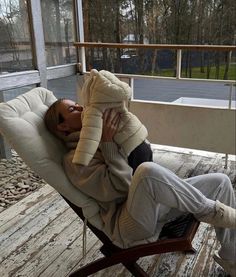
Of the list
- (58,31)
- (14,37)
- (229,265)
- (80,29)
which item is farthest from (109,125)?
(80,29)

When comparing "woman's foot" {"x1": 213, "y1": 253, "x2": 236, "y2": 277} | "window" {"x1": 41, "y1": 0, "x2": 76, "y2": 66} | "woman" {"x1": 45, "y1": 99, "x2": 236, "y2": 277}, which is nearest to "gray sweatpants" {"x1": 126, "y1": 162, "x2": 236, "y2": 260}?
"woman" {"x1": 45, "y1": 99, "x2": 236, "y2": 277}

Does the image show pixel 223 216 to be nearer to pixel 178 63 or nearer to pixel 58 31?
pixel 178 63

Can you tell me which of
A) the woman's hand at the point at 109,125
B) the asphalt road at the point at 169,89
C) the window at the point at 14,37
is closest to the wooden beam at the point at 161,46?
the asphalt road at the point at 169,89

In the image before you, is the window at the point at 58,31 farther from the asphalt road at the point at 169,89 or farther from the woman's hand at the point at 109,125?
the woman's hand at the point at 109,125

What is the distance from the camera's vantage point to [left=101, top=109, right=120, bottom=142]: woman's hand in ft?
4.55

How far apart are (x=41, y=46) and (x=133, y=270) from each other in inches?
78.2

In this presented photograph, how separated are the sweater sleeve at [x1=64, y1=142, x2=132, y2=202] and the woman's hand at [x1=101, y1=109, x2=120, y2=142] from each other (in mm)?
30

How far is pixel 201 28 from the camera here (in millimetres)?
3211

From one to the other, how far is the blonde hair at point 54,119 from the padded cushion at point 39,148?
2 centimetres

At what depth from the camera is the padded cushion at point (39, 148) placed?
53.3 inches

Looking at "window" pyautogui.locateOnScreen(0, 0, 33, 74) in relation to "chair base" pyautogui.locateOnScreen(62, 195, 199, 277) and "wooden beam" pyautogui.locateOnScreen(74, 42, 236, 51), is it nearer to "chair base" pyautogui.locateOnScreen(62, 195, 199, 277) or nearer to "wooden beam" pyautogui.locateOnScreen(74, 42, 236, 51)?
"wooden beam" pyautogui.locateOnScreen(74, 42, 236, 51)

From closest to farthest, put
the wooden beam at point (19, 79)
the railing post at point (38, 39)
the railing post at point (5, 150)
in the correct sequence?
the wooden beam at point (19, 79)
the railing post at point (38, 39)
the railing post at point (5, 150)

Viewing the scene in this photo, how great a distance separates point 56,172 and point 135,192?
36 centimetres

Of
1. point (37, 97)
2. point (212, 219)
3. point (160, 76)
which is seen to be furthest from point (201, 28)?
point (212, 219)
